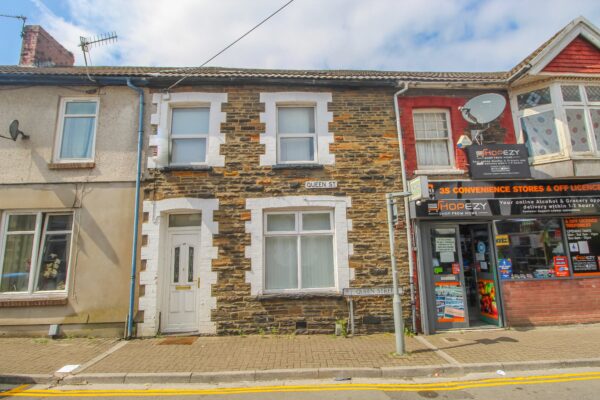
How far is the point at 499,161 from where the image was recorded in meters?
8.15

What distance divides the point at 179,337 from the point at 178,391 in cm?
267

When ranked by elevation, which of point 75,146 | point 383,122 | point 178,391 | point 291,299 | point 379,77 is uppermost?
point 379,77

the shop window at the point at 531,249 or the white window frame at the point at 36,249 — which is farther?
the shop window at the point at 531,249

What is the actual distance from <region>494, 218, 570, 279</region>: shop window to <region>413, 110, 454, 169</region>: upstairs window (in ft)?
7.06

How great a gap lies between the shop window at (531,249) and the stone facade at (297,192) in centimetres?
266

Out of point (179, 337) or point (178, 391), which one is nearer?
point (178, 391)

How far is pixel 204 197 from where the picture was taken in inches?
314

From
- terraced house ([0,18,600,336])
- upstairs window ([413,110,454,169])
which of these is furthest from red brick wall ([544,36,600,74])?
upstairs window ([413,110,454,169])

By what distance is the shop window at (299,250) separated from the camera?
26.2ft

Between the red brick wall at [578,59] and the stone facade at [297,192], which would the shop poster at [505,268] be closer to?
the stone facade at [297,192]

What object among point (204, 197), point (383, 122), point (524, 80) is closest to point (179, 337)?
point (204, 197)

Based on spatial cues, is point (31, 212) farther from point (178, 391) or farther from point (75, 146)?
point (178, 391)

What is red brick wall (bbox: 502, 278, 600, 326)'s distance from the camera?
25.9 feet

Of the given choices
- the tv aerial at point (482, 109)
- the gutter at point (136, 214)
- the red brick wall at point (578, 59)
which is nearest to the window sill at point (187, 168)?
the gutter at point (136, 214)
